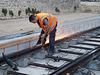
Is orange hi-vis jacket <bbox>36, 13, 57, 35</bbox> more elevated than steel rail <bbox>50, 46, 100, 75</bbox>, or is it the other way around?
orange hi-vis jacket <bbox>36, 13, 57, 35</bbox>

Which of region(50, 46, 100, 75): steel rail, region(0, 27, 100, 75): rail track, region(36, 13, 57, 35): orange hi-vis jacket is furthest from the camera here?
region(36, 13, 57, 35): orange hi-vis jacket

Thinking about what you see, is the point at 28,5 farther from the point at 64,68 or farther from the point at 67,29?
the point at 64,68

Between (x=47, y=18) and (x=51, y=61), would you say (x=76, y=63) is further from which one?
(x=47, y=18)

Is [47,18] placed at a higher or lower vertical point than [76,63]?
higher

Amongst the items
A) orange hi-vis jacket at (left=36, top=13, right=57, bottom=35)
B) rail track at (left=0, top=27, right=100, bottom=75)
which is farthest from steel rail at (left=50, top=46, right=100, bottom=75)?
orange hi-vis jacket at (left=36, top=13, right=57, bottom=35)

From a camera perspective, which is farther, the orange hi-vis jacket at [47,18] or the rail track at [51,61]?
the orange hi-vis jacket at [47,18]

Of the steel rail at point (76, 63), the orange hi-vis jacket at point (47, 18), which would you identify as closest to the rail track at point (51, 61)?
the steel rail at point (76, 63)

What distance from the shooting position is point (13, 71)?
4898 mm

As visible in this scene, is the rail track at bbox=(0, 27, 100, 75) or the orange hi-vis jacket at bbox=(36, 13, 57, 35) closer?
the rail track at bbox=(0, 27, 100, 75)

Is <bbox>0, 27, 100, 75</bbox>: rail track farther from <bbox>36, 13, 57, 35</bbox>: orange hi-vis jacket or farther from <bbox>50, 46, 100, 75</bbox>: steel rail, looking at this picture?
<bbox>36, 13, 57, 35</bbox>: orange hi-vis jacket

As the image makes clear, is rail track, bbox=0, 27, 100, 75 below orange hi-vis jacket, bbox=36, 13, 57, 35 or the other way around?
below

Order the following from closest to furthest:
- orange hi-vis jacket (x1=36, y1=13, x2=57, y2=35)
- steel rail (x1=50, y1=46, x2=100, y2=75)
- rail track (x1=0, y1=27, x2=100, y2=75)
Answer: steel rail (x1=50, y1=46, x2=100, y2=75) < rail track (x1=0, y1=27, x2=100, y2=75) < orange hi-vis jacket (x1=36, y1=13, x2=57, y2=35)

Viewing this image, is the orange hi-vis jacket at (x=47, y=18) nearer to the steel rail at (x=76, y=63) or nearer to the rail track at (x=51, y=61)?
the rail track at (x=51, y=61)

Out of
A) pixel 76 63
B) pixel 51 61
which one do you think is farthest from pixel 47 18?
pixel 76 63
